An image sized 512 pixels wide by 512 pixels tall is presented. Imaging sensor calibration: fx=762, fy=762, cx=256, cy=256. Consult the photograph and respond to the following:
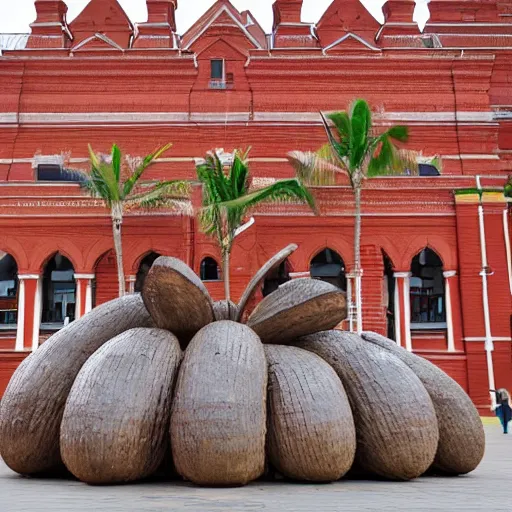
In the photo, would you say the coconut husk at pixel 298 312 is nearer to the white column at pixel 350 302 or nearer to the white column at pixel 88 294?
the white column at pixel 350 302

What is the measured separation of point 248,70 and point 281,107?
4.60 feet

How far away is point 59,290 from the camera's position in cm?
1986

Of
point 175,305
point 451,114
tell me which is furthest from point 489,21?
point 175,305

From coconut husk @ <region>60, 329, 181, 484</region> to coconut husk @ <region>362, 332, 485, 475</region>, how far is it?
1.64 metres

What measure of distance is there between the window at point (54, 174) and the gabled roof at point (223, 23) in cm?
484

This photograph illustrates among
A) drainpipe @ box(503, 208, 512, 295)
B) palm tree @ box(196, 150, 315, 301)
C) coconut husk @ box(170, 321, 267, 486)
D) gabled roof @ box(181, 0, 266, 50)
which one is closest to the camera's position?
coconut husk @ box(170, 321, 267, 486)

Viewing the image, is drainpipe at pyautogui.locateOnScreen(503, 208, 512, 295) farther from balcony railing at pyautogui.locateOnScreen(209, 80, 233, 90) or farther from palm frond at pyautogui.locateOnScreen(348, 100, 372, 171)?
balcony railing at pyautogui.locateOnScreen(209, 80, 233, 90)

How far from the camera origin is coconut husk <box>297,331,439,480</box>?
4.14 meters

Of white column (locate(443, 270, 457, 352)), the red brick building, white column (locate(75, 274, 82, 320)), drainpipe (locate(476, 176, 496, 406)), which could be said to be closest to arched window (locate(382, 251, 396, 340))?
the red brick building

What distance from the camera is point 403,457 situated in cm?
414

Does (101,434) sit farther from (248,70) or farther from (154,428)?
(248,70)

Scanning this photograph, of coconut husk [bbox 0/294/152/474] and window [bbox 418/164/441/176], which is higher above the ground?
window [bbox 418/164/441/176]

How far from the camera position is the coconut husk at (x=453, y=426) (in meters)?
4.57

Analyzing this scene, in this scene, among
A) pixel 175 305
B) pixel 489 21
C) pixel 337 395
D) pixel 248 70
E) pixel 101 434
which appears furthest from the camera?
pixel 489 21
